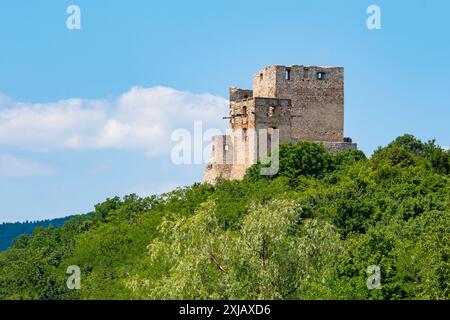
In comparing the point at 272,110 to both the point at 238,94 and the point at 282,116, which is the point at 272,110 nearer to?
the point at 282,116

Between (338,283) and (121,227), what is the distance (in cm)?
2395

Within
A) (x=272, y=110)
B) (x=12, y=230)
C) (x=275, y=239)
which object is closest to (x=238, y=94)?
(x=272, y=110)

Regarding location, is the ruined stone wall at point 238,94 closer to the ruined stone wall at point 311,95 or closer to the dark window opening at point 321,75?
the ruined stone wall at point 311,95

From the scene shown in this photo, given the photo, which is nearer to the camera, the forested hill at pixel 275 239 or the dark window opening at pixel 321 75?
the forested hill at pixel 275 239

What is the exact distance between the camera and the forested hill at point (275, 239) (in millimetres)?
33375

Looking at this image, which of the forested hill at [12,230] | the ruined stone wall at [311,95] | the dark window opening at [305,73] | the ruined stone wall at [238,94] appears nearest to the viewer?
the ruined stone wall at [311,95]

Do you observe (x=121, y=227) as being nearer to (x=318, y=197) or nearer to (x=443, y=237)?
(x=318, y=197)

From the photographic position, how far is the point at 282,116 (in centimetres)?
5981

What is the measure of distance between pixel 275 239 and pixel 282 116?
88.1 feet

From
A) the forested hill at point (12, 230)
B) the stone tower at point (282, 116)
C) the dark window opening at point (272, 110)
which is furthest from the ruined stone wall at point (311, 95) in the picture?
the forested hill at point (12, 230)

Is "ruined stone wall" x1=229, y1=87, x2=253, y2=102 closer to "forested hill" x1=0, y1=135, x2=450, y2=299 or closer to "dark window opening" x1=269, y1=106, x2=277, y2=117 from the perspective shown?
"dark window opening" x1=269, y1=106, x2=277, y2=117

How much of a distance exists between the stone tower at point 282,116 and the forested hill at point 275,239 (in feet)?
4.12
